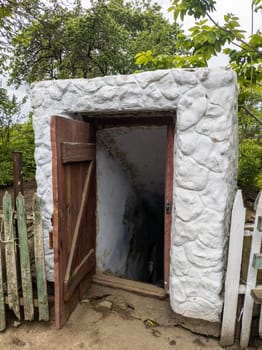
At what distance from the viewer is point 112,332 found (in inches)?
89.4

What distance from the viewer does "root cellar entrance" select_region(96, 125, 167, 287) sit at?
313 cm

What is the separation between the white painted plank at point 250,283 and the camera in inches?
77.2

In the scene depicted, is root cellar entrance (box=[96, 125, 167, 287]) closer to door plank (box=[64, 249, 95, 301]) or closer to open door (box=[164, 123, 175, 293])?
door plank (box=[64, 249, 95, 301])

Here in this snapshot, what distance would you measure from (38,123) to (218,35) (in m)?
2.56

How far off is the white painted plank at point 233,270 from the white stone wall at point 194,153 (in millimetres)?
106

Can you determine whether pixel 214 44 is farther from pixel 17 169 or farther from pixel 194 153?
pixel 17 169

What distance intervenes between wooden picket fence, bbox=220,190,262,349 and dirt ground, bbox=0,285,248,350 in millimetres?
179

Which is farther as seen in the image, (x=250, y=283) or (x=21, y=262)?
(x=21, y=262)

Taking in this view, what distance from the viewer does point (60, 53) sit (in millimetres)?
7391

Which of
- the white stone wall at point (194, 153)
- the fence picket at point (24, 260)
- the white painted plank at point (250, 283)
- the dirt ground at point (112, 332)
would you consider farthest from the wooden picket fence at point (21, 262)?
the white painted plank at point (250, 283)

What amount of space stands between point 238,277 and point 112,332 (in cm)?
120

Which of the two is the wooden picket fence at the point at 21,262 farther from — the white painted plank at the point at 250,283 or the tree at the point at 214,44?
the tree at the point at 214,44

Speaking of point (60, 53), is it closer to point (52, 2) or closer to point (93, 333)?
point (52, 2)

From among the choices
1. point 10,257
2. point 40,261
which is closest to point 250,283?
point 40,261
